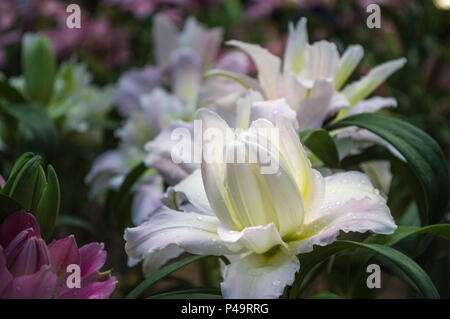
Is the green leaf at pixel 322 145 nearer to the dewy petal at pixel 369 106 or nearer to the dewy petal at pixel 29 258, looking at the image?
the dewy petal at pixel 369 106

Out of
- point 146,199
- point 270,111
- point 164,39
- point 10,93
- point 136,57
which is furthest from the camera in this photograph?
point 136,57

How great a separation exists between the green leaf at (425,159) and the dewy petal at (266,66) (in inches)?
3.3

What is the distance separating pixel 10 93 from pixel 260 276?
51cm

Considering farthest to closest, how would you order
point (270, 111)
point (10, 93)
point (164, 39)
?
point (164, 39)
point (10, 93)
point (270, 111)

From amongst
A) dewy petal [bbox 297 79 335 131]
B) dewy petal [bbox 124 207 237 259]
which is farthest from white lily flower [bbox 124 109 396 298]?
dewy petal [bbox 297 79 335 131]

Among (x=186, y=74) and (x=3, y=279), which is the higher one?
(x=186, y=74)

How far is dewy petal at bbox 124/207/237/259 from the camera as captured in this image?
37cm

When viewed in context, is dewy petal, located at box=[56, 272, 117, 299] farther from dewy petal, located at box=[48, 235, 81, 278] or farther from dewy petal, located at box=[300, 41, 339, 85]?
dewy petal, located at box=[300, 41, 339, 85]

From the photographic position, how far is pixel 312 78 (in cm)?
53

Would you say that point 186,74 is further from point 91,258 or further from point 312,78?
point 91,258

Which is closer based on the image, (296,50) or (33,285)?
(33,285)

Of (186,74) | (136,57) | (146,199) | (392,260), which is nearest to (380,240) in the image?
(392,260)

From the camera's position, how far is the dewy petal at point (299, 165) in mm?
375

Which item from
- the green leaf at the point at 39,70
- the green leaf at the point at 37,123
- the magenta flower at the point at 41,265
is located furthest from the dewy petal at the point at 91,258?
the green leaf at the point at 39,70
